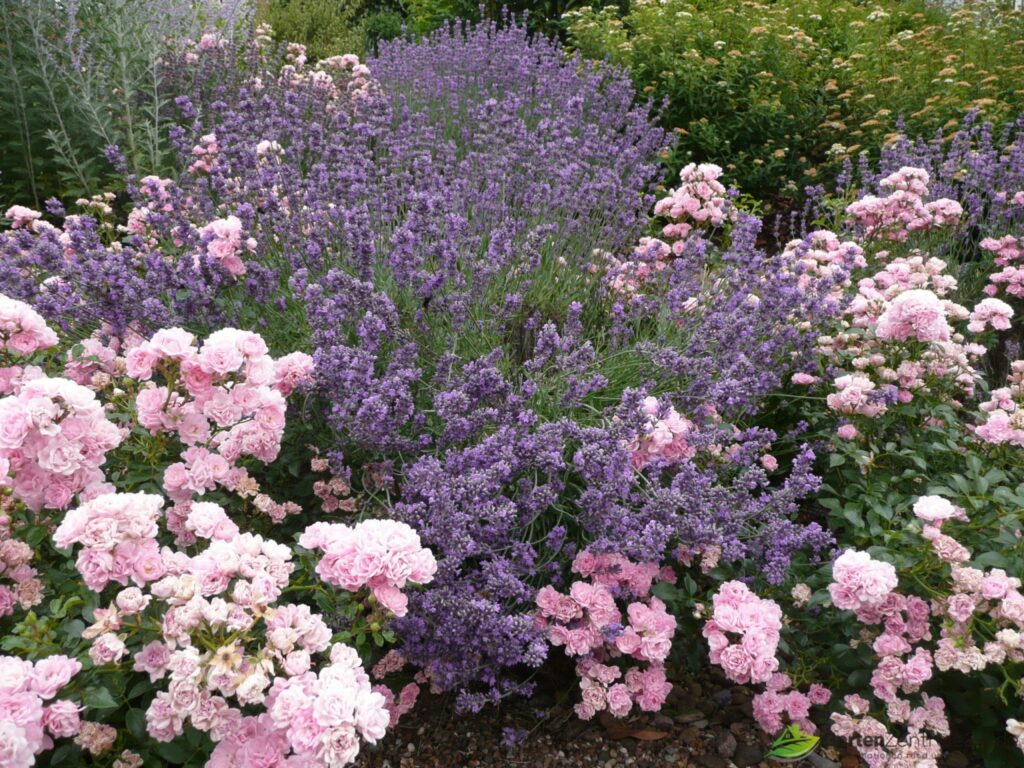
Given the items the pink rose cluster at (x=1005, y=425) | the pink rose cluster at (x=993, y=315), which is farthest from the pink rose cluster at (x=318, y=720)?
the pink rose cluster at (x=993, y=315)

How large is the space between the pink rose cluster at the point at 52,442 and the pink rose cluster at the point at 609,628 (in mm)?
1178

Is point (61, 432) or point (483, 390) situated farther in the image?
point (483, 390)

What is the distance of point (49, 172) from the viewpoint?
18.1 feet

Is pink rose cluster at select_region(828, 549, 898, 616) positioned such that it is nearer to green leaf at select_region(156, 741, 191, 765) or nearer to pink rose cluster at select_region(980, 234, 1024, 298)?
green leaf at select_region(156, 741, 191, 765)

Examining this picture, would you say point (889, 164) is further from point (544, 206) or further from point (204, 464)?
point (204, 464)

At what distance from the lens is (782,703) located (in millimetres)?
2344

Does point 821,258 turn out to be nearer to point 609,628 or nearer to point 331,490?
point 609,628

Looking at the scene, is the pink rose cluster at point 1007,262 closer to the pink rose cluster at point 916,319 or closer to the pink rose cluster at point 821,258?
the pink rose cluster at point 821,258

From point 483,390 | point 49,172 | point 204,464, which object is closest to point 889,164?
point 483,390

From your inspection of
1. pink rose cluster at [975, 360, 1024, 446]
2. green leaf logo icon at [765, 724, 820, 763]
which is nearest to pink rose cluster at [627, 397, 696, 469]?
green leaf logo icon at [765, 724, 820, 763]

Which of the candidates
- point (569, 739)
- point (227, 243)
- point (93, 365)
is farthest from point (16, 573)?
point (569, 739)

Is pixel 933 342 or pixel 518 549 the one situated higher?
pixel 933 342

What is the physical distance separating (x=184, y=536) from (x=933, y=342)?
246 cm

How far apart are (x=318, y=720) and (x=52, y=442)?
0.84m
